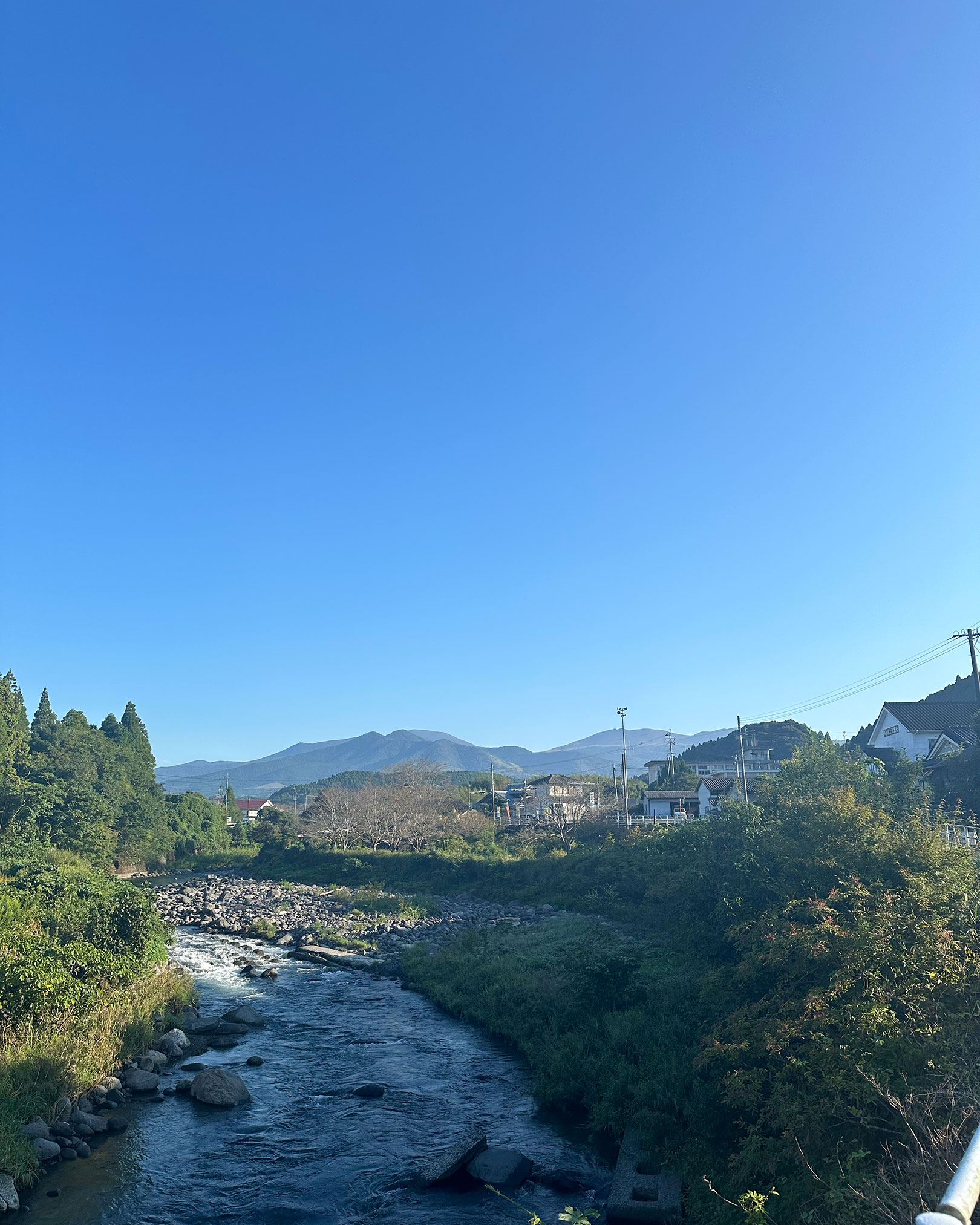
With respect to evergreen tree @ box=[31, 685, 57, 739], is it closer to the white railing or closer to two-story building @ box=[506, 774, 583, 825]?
two-story building @ box=[506, 774, 583, 825]

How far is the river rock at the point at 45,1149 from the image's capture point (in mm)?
13047

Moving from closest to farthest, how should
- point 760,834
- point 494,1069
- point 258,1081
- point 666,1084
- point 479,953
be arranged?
point 666,1084 < point 258,1081 < point 494,1069 < point 760,834 < point 479,953

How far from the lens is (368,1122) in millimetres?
15195

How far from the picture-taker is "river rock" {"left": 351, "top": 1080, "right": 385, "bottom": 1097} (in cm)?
1661

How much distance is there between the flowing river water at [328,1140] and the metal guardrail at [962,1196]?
1181 cm

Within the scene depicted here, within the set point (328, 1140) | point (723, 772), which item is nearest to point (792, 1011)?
point (328, 1140)

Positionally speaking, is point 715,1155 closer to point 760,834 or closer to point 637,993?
point 637,993

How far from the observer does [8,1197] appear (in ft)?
38.3

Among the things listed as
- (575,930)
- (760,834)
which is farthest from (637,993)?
(575,930)

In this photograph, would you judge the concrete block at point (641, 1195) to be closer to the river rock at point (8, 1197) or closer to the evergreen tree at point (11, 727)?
the river rock at point (8, 1197)

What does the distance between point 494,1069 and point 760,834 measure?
30.3ft

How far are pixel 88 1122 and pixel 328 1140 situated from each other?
14.6ft

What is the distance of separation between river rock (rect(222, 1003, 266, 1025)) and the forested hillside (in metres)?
25.8

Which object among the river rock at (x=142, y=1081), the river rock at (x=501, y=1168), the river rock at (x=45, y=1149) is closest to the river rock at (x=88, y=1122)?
Result: the river rock at (x=45, y=1149)
